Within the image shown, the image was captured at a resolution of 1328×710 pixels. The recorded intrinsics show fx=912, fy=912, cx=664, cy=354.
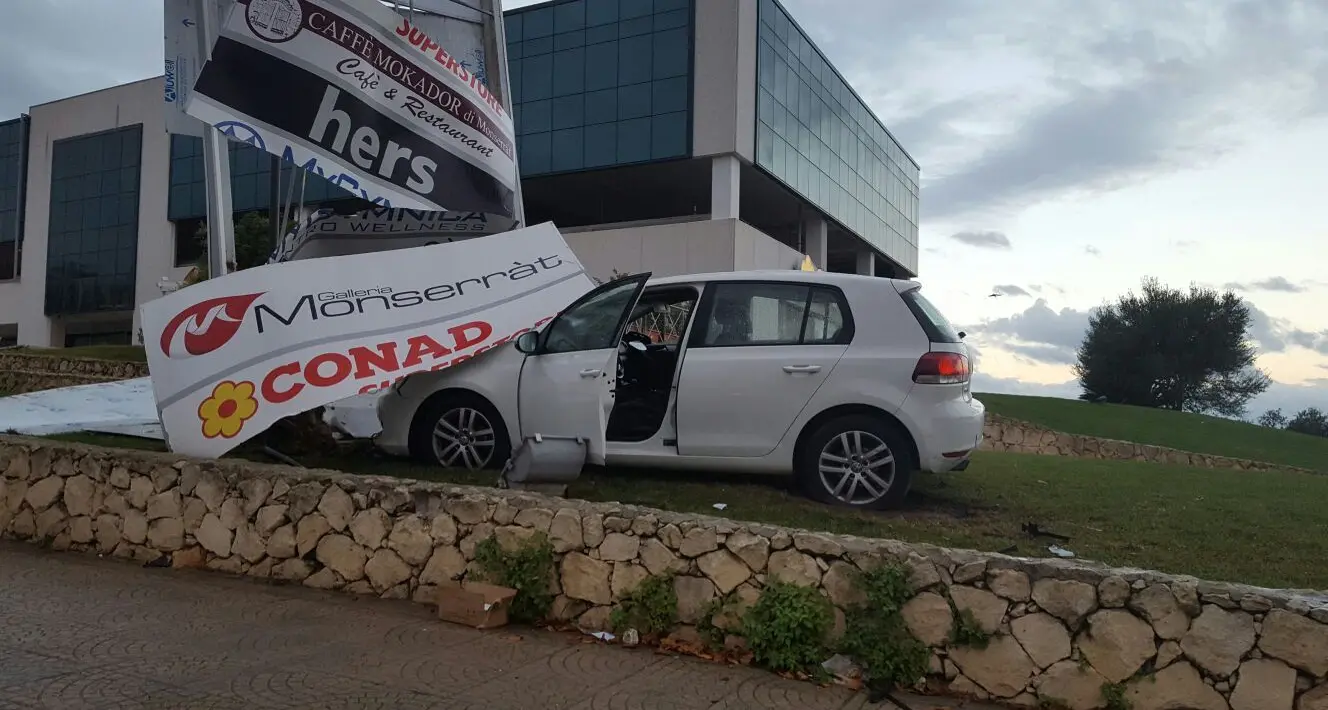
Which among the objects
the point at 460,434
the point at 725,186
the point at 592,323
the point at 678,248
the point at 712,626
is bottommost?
the point at 712,626

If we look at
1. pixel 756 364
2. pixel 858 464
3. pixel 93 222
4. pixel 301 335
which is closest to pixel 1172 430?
pixel 858 464

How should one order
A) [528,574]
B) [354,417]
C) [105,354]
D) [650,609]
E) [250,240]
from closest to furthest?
1. [650,609]
2. [528,574]
3. [354,417]
4. [105,354]
5. [250,240]

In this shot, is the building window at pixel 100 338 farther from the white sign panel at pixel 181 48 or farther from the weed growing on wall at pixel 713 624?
the weed growing on wall at pixel 713 624

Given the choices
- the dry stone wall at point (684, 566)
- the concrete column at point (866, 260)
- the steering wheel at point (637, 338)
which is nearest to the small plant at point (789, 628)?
the dry stone wall at point (684, 566)

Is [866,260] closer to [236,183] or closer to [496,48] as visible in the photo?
[236,183]

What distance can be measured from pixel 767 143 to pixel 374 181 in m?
27.1

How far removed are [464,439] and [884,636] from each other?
350 centimetres

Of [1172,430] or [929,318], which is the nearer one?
[929,318]

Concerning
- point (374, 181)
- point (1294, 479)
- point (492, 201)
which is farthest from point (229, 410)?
point (1294, 479)

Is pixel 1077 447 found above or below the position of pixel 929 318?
below

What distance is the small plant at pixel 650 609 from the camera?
476cm

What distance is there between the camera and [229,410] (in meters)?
6.40

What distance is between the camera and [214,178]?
9.16m

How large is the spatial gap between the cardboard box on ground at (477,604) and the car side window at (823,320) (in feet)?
8.31
